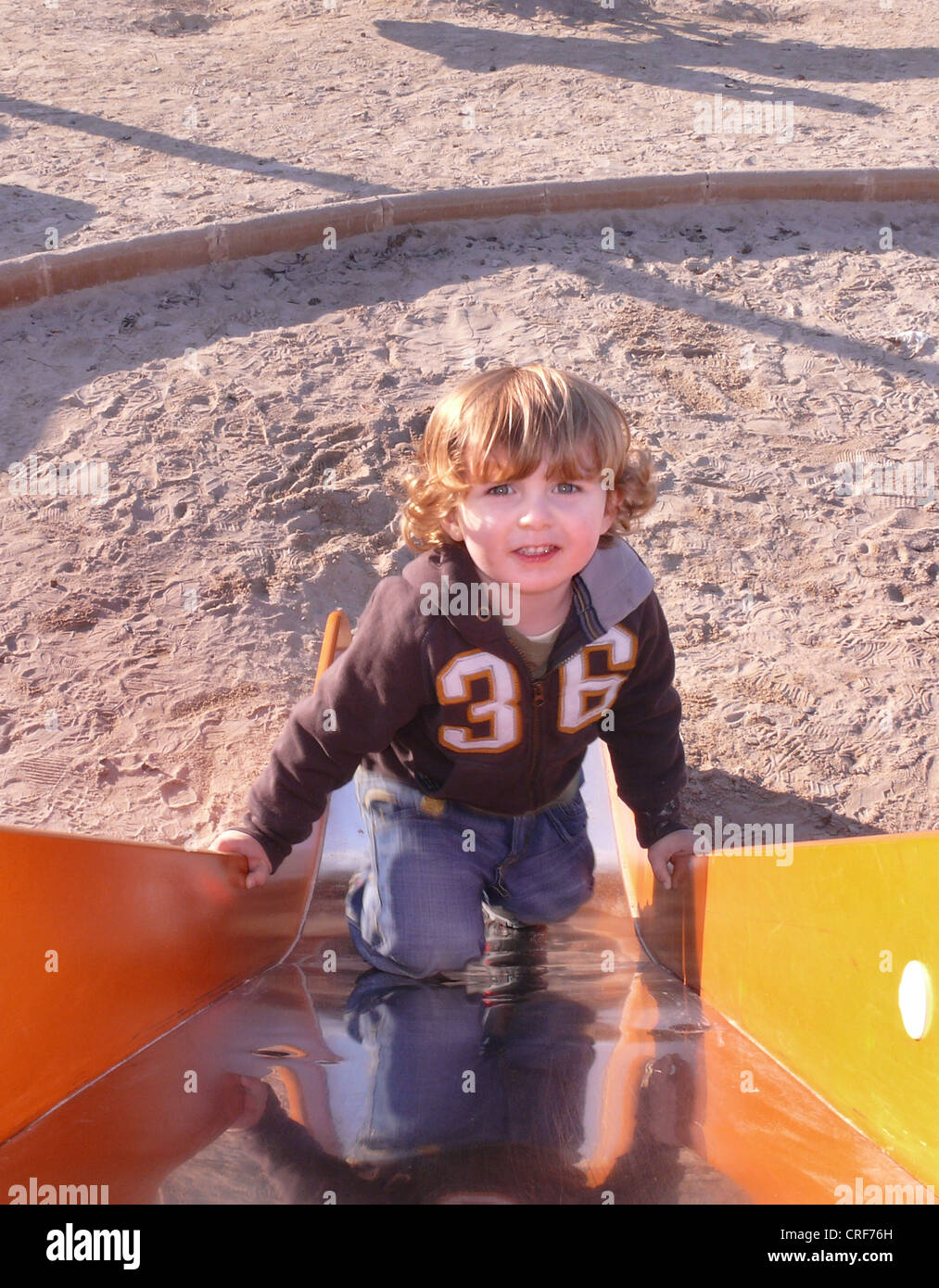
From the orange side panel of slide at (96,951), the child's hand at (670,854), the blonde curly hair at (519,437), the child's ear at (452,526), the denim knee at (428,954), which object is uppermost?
the blonde curly hair at (519,437)

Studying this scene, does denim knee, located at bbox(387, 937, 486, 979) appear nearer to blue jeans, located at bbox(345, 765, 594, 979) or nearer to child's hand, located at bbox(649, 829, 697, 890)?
blue jeans, located at bbox(345, 765, 594, 979)

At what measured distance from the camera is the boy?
1.36 meters

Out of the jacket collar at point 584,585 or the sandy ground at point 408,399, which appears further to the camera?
the sandy ground at point 408,399

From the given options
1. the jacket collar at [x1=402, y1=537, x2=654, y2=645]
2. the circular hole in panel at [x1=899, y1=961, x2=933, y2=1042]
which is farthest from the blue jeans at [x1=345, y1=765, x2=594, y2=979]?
the circular hole in panel at [x1=899, y1=961, x2=933, y2=1042]

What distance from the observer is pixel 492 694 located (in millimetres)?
1472

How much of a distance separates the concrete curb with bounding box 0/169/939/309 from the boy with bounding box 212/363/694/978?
114 inches

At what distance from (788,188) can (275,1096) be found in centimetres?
437

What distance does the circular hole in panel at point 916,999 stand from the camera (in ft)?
3.24

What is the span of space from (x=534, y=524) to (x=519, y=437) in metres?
0.11

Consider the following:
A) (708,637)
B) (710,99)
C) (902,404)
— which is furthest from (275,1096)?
(710,99)

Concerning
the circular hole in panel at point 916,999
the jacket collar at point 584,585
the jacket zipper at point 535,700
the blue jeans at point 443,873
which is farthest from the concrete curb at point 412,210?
the circular hole in panel at point 916,999

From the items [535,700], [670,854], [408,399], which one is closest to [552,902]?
[670,854]

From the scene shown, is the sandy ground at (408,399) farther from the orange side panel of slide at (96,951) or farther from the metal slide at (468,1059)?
the metal slide at (468,1059)

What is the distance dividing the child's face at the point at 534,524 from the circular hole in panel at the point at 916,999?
617 millimetres
